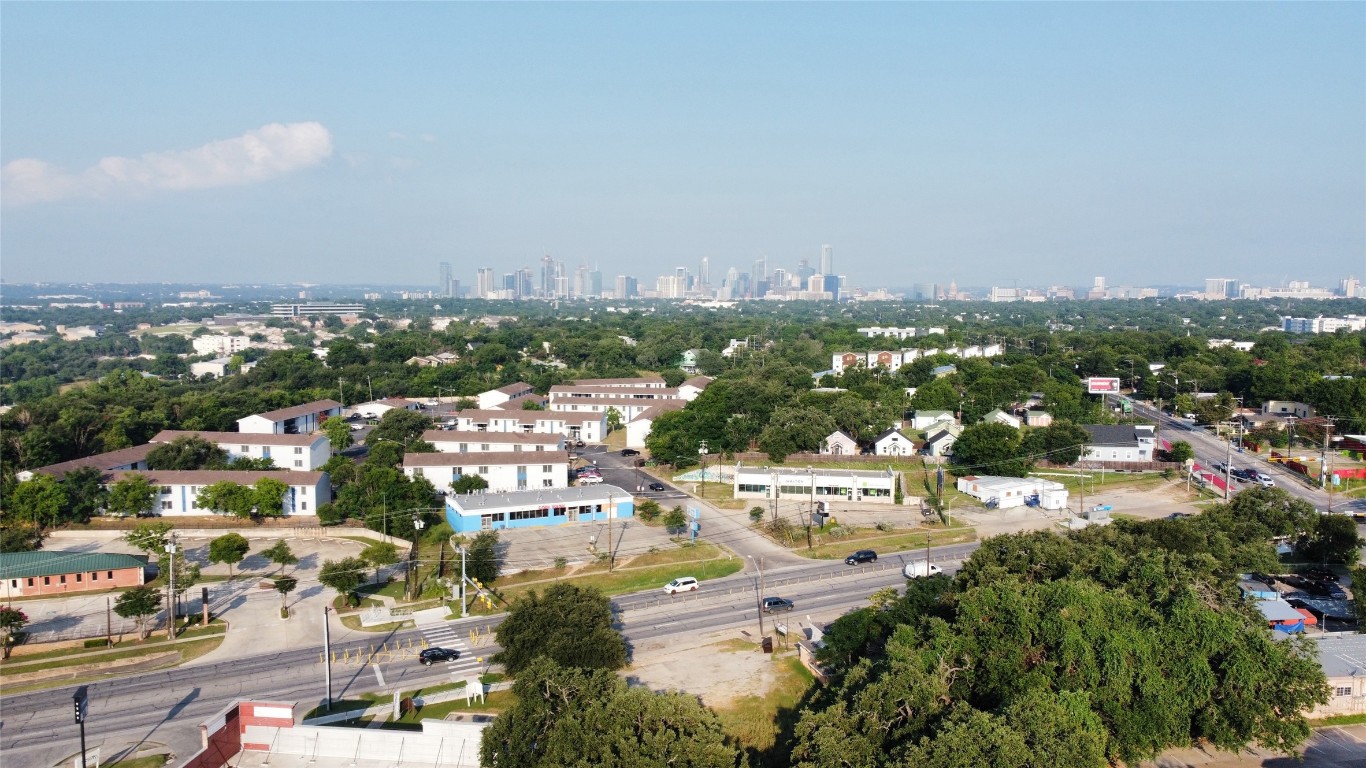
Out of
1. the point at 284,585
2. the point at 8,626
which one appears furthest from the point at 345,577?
the point at 8,626

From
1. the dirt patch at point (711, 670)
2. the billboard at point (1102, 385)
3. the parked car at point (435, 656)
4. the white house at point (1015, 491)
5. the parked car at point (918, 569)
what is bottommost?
the dirt patch at point (711, 670)

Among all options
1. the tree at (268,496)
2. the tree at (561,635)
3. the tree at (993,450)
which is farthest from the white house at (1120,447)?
the tree at (268,496)

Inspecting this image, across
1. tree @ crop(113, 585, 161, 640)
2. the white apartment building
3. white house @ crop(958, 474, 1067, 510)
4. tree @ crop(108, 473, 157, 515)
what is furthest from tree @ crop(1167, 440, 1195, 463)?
the white apartment building

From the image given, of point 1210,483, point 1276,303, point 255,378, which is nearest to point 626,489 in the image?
point 1210,483

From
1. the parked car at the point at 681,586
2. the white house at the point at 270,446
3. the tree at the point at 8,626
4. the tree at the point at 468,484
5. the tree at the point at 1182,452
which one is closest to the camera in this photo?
the tree at the point at 8,626

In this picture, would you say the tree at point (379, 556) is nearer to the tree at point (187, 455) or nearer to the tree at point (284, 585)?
the tree at point (284, 585)

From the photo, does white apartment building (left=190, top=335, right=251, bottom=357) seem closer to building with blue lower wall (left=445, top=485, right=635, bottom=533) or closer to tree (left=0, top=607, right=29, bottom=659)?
building with blue lower wall (left=445, top=485, right=635, bottom=533)
